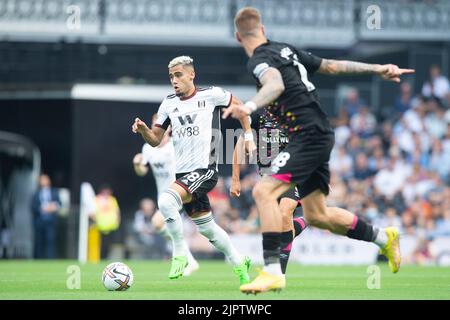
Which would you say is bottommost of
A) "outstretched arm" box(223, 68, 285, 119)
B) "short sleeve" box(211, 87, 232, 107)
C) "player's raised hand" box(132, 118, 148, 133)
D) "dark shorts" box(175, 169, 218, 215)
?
"dark shorts" box(175, 169, 218, 215)

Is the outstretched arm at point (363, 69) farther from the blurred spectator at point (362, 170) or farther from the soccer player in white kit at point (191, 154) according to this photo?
the blurred spectator at point (362, 170)

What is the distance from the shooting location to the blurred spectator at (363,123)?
2698 cm

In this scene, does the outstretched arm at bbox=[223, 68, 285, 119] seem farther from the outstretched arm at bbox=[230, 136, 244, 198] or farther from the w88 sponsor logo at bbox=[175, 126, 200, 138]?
the w88 sponsor logo at bbox=[175, 126, 200, 138]

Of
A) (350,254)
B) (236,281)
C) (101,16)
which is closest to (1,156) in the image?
(101,16)

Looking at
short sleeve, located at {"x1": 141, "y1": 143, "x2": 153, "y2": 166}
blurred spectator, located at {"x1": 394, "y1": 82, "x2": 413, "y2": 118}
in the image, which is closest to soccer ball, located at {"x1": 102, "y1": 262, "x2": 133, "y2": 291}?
short sleeve, located at {"x1": 141, "y1": 143, "x2": 153, "y2": 166}

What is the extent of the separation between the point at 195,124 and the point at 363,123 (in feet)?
48.1

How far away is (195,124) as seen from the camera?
1311 centimetres

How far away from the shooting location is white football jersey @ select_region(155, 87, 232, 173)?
42.5 feet

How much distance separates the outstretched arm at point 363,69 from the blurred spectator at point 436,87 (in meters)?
17.0

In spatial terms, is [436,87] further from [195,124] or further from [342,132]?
[195,124]

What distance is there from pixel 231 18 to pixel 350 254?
8212 mm

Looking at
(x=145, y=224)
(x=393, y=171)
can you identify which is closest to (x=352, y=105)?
(x=393, y=171)

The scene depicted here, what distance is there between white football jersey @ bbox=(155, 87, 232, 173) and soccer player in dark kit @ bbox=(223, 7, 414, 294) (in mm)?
2772

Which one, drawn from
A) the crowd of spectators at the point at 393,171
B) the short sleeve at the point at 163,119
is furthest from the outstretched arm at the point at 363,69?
the crowd of spectators at the point at 393,171
